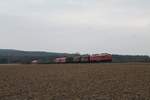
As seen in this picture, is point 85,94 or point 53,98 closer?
point 53,98

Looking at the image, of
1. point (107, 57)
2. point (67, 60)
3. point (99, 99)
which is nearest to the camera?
point (99, 99)

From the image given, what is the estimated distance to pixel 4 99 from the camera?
1575 cm

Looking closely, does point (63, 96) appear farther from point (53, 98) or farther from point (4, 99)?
point (4, 99)

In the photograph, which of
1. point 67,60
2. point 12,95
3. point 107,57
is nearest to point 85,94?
point 12,95

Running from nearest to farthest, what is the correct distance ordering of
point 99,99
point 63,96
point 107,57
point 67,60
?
Result: point 99,99, point 63,96, point 107,57, point 67,60

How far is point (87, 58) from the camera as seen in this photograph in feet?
307

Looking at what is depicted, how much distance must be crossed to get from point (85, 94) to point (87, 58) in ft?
251

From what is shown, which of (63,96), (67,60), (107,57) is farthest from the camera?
(67,60)

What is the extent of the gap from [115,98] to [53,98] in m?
2.77

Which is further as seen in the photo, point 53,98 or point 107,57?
point 107,57

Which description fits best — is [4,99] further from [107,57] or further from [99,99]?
[107,57]

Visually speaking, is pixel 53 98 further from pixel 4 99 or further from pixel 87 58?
pixel 87 58

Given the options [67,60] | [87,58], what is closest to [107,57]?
[87,58]

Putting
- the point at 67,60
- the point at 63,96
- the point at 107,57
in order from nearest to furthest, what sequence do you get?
1. the point at 63,96
2. the point at 107,57
3. the point at 67,60
